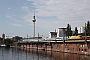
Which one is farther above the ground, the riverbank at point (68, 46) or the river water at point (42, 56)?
the riverbank at point (68, 46)

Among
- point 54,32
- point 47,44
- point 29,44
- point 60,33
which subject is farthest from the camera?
point 54,32

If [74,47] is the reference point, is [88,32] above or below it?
above

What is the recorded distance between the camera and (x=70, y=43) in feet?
330

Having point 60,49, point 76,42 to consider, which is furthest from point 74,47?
point 60,49

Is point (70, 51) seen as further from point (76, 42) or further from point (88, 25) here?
point (88, 25)

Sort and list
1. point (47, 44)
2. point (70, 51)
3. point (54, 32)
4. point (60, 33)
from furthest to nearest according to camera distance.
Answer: point (54, 32) → point (60, 33) → point (47, 44) → point (70, 51)

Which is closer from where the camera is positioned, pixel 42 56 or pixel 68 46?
pixel 42 56

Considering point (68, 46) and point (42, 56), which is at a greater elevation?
point (68, 46)

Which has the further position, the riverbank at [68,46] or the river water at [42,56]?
the riverbank at [68,46]

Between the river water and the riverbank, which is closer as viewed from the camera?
the river water

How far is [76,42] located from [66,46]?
27.1ft

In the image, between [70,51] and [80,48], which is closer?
[80,48]

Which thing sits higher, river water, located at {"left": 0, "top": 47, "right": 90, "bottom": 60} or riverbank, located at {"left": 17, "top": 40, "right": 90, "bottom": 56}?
riverbank, located at {"left": 17, "top": 40, "right": 90, "bottom": 56}

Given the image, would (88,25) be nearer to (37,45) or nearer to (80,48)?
(37,45)
